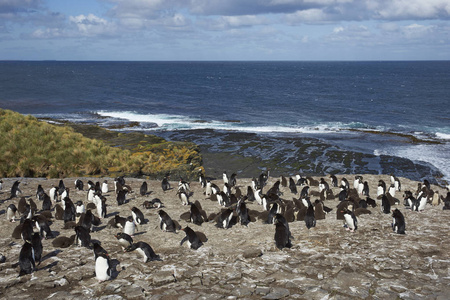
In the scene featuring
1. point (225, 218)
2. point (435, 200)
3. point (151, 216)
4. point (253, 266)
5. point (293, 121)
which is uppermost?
point (225, 218)

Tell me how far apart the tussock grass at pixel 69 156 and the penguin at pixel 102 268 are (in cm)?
1605

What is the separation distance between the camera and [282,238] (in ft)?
43.9

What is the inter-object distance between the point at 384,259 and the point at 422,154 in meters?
35.0

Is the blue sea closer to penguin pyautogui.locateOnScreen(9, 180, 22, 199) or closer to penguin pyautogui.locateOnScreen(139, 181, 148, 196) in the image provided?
penguin pyautogui.locateOnScreen(139, 181, 148, 196)

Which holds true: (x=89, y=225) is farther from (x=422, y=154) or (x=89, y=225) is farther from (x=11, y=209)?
(x=422, y=154)

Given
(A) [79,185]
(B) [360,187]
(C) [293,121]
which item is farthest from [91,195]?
(C) [293,121]

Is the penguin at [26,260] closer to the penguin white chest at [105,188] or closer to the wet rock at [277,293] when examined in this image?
the wet rock at [277,293]

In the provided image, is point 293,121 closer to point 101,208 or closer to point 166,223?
point 101,208

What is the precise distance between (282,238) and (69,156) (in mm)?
18888

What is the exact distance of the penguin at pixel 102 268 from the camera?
36.8 ft

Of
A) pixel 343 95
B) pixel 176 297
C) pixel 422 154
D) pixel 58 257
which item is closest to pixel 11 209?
pixel 58 257

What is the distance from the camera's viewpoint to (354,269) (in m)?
12.1

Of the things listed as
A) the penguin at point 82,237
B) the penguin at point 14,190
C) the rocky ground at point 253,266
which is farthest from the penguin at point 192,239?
the penguin at point 14,190

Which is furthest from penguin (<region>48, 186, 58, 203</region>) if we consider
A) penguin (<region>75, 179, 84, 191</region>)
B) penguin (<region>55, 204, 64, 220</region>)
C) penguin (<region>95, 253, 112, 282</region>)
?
penguin (<region>95, 253, 112, 282</region>)
